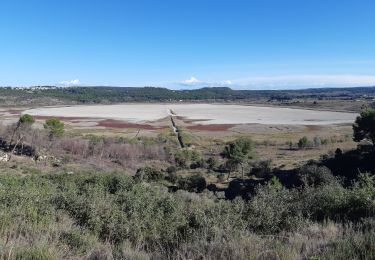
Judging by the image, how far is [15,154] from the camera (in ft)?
170

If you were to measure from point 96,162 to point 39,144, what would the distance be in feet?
44.0

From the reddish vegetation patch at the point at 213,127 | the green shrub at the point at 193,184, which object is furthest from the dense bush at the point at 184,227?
the reddish vegetation patch at the point at 213,127

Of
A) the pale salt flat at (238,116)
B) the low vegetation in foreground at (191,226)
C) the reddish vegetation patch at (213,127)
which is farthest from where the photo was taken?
the pale salt flat at (238,116)

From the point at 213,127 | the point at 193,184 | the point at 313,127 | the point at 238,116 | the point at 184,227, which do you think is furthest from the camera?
the point at 238,116

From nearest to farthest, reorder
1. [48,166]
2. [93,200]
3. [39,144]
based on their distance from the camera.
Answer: [93,200] → [48,166] → [39,144]

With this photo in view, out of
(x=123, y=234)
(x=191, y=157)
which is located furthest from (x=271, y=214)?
(x=191, y=157)

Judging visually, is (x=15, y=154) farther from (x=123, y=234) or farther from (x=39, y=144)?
(x=123, y=234)

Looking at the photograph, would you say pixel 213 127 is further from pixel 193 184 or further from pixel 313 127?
pixel 193 184

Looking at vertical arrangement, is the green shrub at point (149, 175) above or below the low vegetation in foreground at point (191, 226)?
below

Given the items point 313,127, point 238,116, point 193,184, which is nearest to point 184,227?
point 193,184

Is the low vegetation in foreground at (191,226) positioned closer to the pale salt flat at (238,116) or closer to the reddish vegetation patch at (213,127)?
the reddish vegetation patch at (213,127)

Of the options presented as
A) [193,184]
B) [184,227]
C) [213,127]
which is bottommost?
[213,127]

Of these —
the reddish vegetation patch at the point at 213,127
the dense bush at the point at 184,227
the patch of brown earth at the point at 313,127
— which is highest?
the dense bush at the point at 184,227

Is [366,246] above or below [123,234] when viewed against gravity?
above
